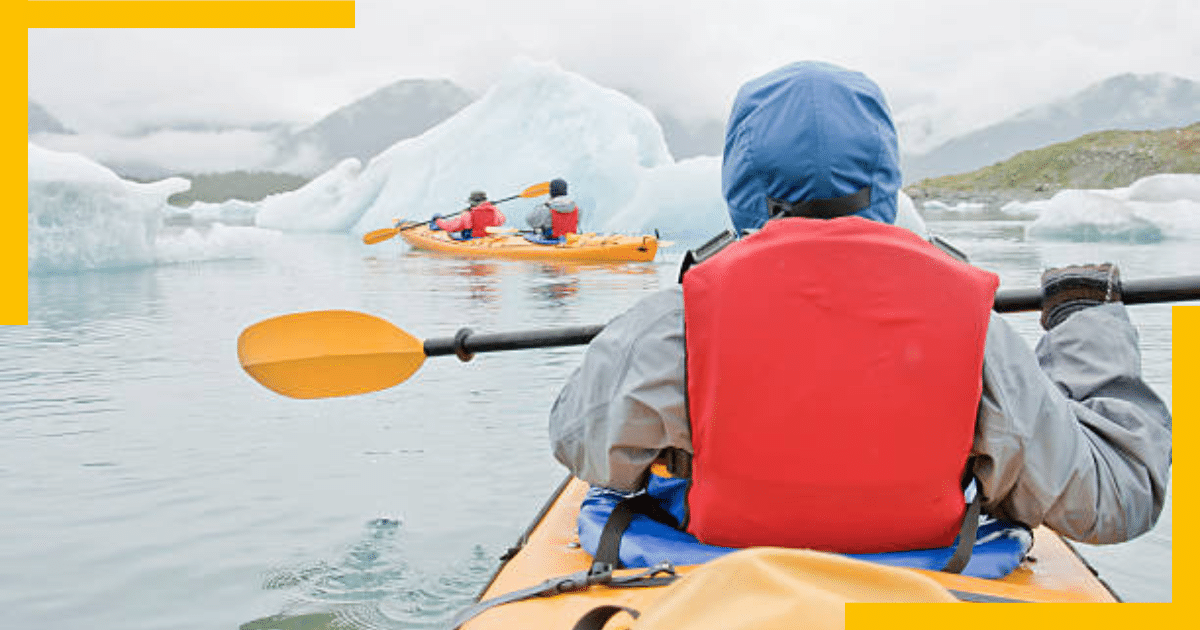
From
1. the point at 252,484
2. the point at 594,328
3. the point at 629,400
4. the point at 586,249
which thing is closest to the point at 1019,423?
the point at 629,400

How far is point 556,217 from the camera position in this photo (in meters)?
12.7

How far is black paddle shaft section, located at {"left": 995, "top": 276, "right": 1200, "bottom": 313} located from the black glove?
345 mm

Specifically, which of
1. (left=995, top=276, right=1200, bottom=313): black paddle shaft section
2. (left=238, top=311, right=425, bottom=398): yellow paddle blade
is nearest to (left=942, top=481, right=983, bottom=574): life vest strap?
(left=995, top=276, right=1200, bottom=313): black paddle shaft section

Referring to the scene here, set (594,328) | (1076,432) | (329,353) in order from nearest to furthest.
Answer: (1076,432) → (594,328) → (329,353)

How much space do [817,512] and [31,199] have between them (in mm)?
12895

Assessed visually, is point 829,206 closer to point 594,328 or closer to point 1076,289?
point 1076,289

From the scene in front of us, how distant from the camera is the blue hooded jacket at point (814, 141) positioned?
1444mm

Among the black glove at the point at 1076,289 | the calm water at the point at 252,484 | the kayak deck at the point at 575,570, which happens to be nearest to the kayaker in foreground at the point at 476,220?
the calm water at the point at 252,484

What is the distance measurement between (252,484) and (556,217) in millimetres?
9165

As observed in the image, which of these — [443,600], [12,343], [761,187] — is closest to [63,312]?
[12,343]

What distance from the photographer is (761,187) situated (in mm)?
1504

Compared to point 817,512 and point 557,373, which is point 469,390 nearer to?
point 557,373

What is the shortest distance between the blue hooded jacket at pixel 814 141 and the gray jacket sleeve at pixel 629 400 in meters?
0.23

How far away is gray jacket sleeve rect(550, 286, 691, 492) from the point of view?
1.39 m
